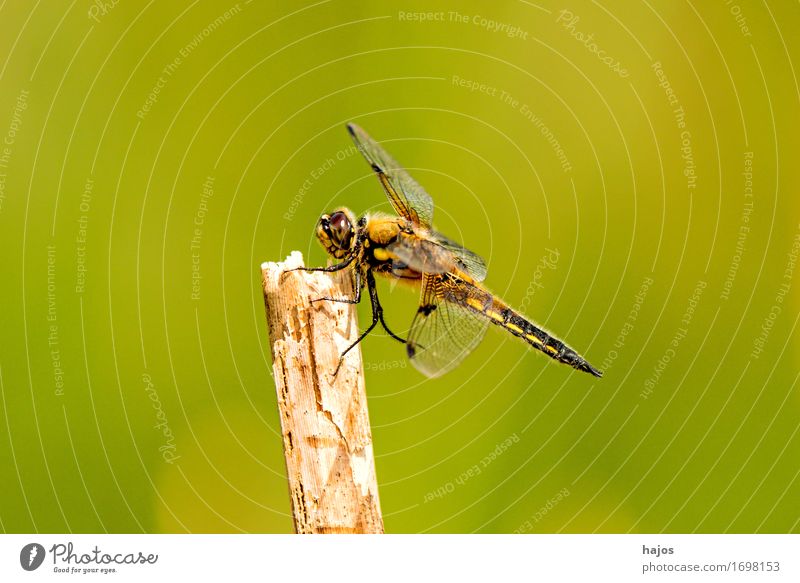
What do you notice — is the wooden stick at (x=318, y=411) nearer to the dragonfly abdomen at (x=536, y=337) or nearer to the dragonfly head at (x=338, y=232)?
the dragonfly head at (x=338, y=232)

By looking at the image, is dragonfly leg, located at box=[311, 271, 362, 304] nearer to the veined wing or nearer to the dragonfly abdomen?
the veined wing

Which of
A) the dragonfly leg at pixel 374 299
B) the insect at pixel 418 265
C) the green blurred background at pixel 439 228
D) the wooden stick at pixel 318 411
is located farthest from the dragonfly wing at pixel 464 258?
the wooden stick at pixel 318 411

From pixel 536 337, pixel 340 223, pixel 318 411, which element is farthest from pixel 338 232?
pixel 536 337

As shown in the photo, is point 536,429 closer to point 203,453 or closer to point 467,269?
point 467,269

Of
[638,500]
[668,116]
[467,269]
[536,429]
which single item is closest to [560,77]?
[668,116]

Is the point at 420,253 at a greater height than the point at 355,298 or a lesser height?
greater

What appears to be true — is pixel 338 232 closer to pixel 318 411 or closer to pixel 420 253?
pixel 420 253
